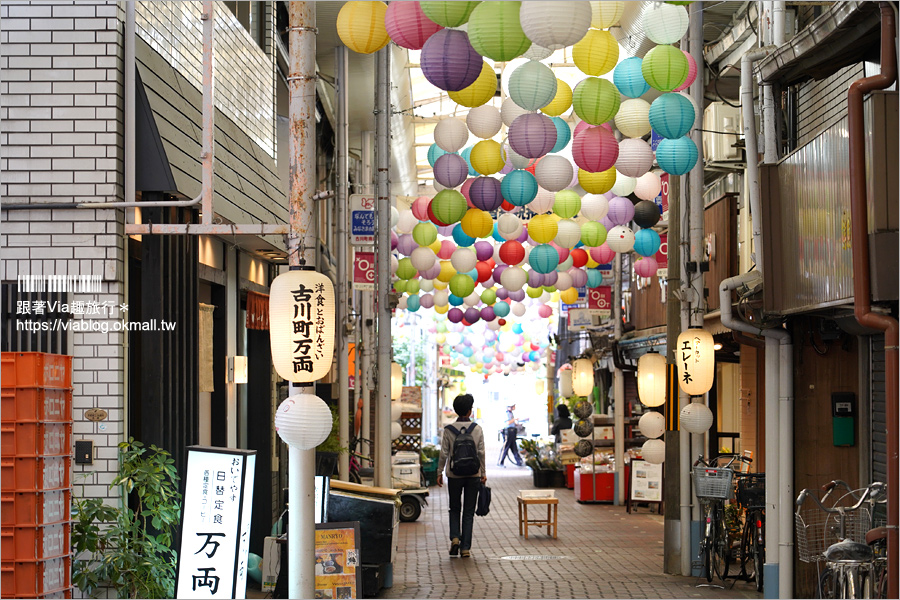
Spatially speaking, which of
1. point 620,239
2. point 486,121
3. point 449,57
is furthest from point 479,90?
point 620,239

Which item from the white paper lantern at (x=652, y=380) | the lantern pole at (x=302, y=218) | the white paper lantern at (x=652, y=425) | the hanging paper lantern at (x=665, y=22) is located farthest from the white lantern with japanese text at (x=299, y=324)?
the white paper lantern at (x=652, y=380)

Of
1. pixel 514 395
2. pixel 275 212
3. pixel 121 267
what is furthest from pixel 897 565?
pixel 514 395

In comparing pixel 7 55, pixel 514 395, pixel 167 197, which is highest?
pixel 7 55

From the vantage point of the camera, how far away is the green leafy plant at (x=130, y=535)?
7.30m

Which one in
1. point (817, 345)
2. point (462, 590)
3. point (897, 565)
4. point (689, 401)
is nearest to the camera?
point (897, 565)

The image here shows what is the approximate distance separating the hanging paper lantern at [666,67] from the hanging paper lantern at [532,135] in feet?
3.68

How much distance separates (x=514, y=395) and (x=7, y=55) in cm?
6225

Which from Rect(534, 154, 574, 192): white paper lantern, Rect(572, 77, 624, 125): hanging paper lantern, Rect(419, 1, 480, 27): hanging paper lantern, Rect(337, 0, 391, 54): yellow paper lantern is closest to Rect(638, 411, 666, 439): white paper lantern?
Rect(534, 154, 574, 192): white paper lantern

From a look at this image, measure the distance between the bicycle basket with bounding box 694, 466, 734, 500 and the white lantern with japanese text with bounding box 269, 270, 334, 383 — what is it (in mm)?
6319

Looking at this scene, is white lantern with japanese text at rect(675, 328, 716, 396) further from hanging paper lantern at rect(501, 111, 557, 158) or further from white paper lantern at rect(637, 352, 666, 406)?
hanging paper lantern at rect(501, 111, 557, 158)

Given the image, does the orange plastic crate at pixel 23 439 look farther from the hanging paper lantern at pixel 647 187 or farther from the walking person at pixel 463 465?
the hanging paper lantern at pixel 647 187

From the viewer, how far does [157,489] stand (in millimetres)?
7629

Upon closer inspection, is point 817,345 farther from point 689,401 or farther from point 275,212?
point 275,212

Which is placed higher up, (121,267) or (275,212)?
(275,212)
